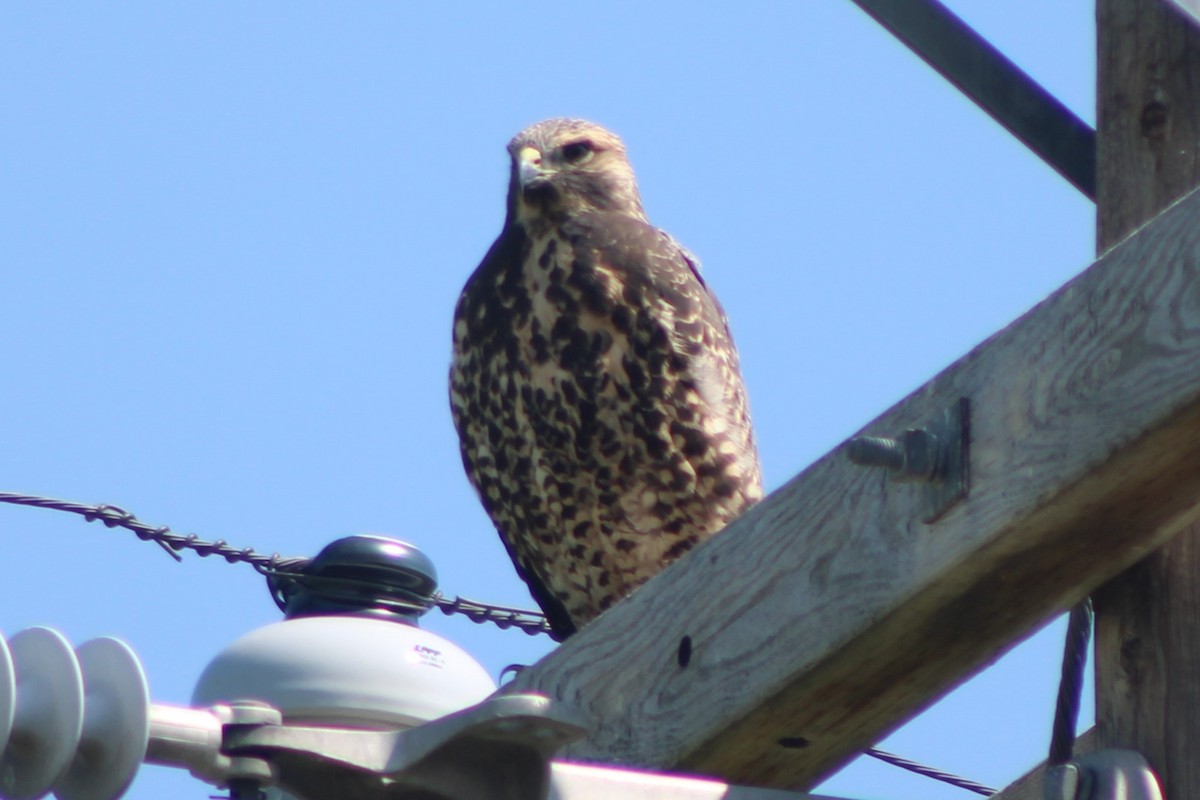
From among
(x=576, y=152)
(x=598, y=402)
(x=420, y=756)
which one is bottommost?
(x=420, y=756)

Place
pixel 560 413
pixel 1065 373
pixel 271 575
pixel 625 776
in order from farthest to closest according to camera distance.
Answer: pixel 560 413 → pixel 271 575 → pixel 625 776 → pixel 1065 373

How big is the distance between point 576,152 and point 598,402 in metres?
1.03

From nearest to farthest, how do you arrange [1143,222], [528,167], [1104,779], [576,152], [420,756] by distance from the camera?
1. [420,756]
2. [1104,779]
3. [1143,222]
4. [528,167]
5. [576,152]

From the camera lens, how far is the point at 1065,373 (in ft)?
7.66

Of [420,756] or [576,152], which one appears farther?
[576,152]

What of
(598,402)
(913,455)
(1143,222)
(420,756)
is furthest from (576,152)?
(420,756)

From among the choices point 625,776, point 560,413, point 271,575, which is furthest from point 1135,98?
point 560,413

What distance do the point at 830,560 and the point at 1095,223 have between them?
0.54 m

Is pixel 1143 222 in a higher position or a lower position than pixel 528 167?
lower

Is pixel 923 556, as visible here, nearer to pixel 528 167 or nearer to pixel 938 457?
pixel 938 457

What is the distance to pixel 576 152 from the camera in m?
5.71

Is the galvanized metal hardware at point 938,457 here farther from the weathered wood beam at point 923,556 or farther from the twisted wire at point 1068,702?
the twisted wire at point 1068,702

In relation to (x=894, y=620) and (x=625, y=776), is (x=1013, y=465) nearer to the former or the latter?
(x=894, y=620)

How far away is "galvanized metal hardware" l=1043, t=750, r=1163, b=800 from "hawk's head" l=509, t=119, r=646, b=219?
10.2 feet
